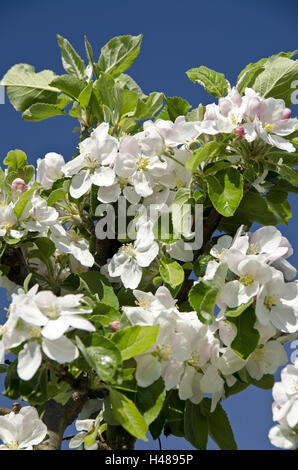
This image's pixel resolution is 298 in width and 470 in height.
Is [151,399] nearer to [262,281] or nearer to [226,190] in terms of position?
[262,281]

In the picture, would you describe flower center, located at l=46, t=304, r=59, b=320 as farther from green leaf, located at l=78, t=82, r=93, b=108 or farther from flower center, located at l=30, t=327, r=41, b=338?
green leaf, located at l=78, t=82, r=93, b=108

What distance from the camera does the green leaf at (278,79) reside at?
2047 millimetres

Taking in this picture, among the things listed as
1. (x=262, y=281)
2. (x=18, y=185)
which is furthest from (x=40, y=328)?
(x=18, y=185)

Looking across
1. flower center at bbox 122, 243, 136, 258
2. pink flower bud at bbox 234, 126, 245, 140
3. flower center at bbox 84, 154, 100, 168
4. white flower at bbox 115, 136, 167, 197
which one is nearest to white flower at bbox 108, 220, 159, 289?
flower center at bbox 122, 243, 136, 258

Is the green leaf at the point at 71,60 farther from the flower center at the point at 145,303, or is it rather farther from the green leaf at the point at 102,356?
the green leaf at the point at 102,356

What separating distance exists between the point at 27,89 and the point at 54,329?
1.19 metres

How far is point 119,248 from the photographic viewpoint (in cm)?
194

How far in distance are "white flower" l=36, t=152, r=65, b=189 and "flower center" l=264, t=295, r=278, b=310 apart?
0.81 metres

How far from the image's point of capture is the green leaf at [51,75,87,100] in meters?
2.16

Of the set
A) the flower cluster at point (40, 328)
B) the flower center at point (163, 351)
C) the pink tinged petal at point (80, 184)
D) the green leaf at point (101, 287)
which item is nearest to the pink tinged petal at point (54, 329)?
the flower cluster at point (40, 328)

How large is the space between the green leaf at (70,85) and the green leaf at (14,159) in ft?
0.78

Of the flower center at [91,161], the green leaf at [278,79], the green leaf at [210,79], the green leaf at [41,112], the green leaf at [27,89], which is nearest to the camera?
the flower center at [91,161]

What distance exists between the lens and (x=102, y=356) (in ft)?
4.81
